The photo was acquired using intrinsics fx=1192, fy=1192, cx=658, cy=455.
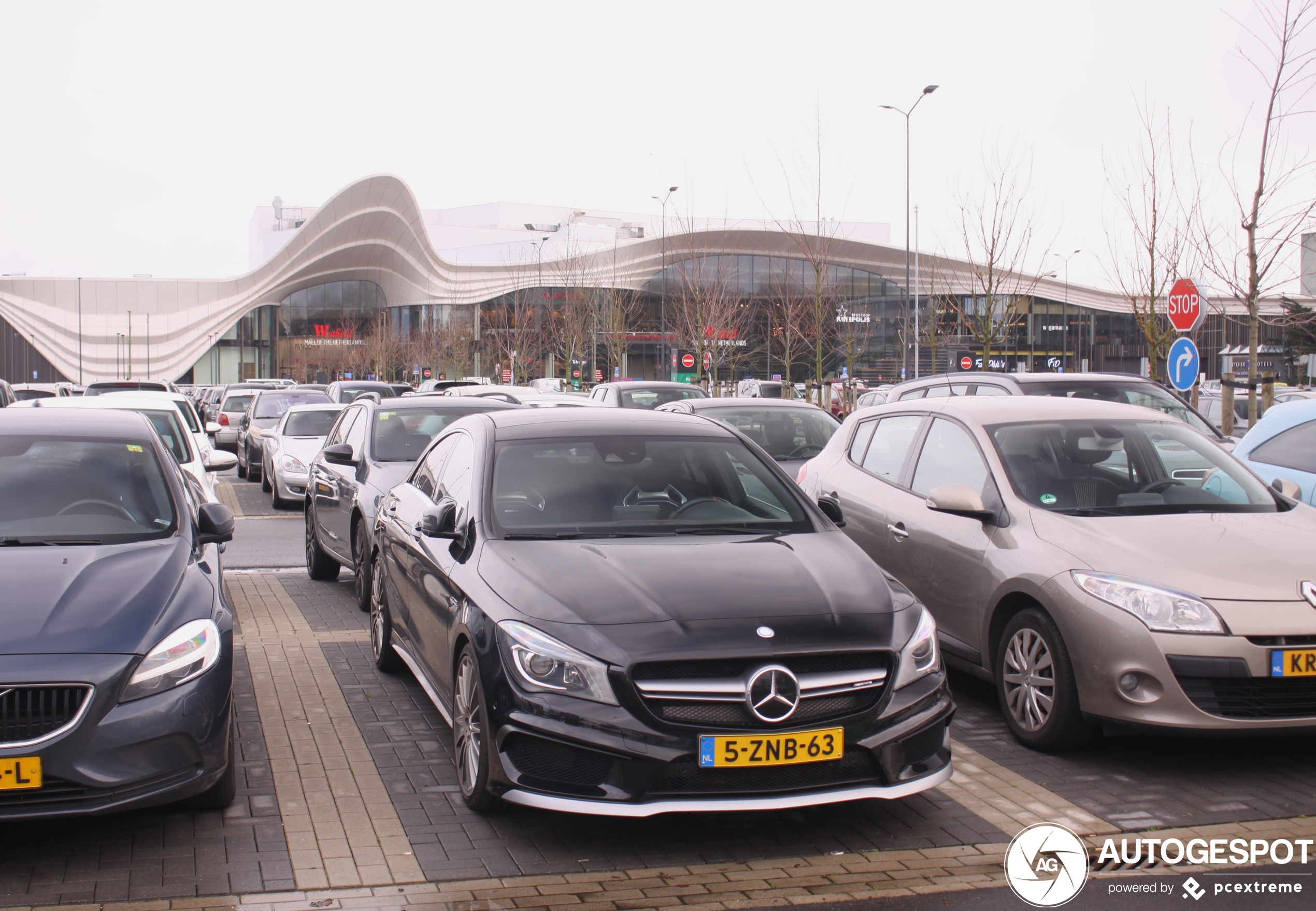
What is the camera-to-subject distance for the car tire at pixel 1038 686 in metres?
5.07

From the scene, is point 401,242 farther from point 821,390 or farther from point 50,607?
point 50,607

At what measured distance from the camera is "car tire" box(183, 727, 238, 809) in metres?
4.44

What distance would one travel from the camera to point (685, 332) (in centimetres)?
5388

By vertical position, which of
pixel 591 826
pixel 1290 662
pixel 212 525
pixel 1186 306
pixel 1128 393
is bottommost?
pixel 591 826

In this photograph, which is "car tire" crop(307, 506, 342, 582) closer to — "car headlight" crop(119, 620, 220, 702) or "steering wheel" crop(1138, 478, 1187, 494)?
"car headlight" crop(119, 620, 220, 702)

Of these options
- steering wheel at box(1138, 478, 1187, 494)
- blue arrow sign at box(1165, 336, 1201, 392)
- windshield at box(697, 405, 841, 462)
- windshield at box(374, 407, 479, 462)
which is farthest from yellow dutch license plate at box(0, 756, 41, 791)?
blue arrow sign at box(1165, 336, 1201, 392)

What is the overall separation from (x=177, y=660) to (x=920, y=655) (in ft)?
8.55

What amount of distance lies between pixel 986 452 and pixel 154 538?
4000 millimetres

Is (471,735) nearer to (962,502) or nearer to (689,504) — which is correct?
(689,504)

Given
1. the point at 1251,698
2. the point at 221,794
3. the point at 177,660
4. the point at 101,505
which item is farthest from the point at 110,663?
the point at 1251,698

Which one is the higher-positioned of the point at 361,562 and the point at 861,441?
the point at 861,441

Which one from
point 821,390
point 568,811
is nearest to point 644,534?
point 568,811

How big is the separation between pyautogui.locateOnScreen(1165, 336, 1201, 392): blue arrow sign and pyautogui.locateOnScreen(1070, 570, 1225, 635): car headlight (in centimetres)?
976

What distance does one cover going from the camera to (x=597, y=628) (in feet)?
13.2
